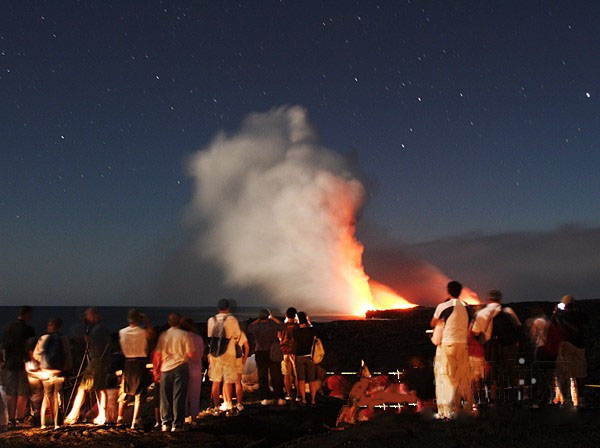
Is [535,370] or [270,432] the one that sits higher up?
[535,370]

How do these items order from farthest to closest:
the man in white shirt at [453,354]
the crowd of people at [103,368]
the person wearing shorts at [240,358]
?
the person wearing shorts at [240,358] < the crowd of people at [103,368] < the man in white shirt at [453,354]

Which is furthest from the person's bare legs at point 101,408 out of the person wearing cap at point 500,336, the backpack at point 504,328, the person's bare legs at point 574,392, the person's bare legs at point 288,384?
the person's bare legs at point 574,392

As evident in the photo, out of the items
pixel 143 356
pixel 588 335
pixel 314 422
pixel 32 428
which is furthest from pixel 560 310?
pixel 588 335

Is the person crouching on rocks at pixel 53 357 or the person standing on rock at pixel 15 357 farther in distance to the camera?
the person standing on rock at pixel 15 357

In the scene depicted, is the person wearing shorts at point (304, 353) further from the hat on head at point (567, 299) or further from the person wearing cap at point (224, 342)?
the hat on head at point (567, 299)

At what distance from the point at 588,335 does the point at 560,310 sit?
22.1m

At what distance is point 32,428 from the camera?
10.2 m

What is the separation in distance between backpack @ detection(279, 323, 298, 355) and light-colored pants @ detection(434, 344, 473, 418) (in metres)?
3.75

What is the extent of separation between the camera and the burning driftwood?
1162 cm

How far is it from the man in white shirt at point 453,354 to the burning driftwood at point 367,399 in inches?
89.0

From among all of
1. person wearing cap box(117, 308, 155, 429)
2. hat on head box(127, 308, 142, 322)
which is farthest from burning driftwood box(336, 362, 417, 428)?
hat on head box(127, 308, 142, 322)

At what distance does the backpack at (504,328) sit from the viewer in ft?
33.1

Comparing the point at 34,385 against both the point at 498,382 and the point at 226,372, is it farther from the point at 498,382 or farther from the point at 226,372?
the point at 498,382

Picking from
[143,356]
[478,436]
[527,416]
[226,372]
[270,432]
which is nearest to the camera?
[478,436]
